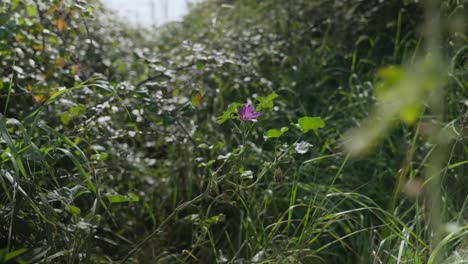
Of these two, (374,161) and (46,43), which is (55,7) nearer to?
(46,43)

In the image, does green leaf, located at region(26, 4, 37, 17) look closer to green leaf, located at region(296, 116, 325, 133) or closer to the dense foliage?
the dense foliage

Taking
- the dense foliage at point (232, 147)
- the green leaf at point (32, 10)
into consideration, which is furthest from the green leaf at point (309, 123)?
the green leaf at point (32, 10)

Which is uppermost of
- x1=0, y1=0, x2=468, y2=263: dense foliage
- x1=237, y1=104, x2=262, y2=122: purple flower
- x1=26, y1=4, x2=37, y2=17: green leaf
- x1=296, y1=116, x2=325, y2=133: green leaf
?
x1=26, y1=4, x2=37, y2=17: green leaf

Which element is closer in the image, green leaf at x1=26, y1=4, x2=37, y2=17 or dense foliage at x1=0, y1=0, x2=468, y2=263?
dense foliage at x1=0, y1=0, x2=468, y2=263

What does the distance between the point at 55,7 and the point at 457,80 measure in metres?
1.66

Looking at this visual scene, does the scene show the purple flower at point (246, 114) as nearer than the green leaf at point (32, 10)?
Yes

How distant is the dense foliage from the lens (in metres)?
1.58

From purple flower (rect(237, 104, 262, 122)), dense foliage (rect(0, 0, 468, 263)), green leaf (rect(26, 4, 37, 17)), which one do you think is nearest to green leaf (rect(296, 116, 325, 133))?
dense foliage (rect(0, 0, 468, 263))

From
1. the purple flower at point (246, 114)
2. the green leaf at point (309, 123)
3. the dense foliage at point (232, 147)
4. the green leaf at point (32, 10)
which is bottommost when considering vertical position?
the dense foliage at point (232, 147)

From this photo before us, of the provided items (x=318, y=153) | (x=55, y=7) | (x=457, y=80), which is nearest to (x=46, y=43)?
(x=55, y=7)

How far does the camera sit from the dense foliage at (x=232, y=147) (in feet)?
5.20

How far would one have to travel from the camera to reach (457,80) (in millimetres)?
2463

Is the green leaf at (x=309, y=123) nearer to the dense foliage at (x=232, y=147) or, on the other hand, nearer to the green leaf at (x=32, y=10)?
the dense foliage at (x=232, y=147)

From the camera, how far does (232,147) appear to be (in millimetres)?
2441
